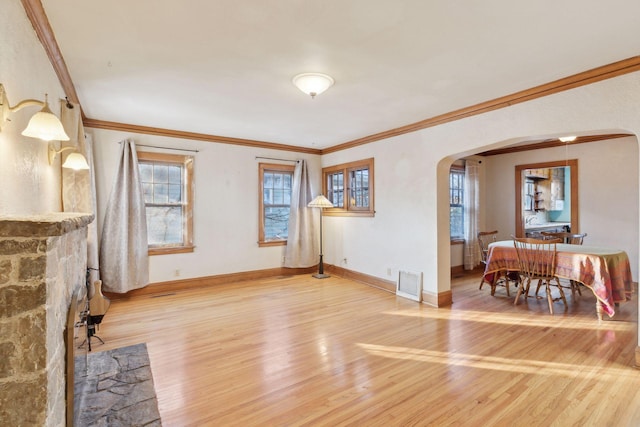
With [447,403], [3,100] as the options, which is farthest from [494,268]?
[3,100]

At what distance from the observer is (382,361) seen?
277cm

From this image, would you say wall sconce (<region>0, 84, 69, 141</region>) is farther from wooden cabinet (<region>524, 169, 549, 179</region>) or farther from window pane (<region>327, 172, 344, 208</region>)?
wooden cabinet (<region>524, 169, 549, 179</region>)

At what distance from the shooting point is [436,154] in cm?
426

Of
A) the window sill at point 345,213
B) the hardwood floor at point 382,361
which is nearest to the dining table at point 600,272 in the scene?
the hardwood floor at point 382,361

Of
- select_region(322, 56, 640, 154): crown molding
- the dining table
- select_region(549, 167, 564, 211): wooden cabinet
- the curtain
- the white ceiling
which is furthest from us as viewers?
select_region(549, 167, 564, 211): wooden cabinet

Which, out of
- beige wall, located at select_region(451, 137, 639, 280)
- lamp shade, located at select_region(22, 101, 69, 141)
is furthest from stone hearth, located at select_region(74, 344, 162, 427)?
beige wall, located at select_region(451, 137, 639, 280)

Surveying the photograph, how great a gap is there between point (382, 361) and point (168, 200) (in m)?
4.01

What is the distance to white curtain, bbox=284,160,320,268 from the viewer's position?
6.09m

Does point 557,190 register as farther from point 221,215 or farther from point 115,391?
point 115,391

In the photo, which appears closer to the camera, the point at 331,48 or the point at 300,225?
the point at 331,48

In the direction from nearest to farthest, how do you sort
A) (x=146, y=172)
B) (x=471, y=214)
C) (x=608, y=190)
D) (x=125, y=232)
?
(x=125, y=232), (x=146, y=172), (x=608, y=190), (x=471, y=214)

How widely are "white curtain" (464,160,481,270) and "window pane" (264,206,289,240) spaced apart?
3.56m

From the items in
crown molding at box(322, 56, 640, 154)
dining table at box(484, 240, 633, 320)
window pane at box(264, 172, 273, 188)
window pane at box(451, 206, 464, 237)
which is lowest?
dining table at box(484, 240, 633, 320)

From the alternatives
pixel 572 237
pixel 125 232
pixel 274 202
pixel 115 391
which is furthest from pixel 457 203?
pixel 115 391
